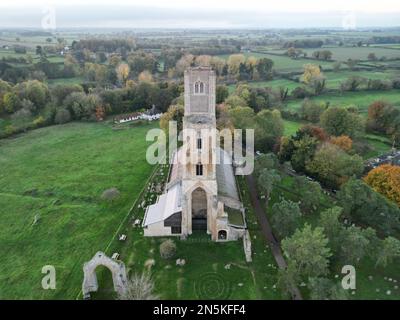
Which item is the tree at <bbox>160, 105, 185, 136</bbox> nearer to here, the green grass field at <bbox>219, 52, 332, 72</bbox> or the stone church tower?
the stone church tower

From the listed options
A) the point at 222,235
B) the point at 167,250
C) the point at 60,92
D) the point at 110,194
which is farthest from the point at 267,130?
the point at 60,92

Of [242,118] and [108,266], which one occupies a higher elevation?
[242,118]

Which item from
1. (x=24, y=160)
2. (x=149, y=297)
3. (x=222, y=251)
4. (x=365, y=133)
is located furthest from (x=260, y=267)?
(x=365, y=133)

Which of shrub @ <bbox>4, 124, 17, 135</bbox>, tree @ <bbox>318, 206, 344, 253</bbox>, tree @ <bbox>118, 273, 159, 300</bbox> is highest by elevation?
shrub @ <bbox>4, 124, 17, 135</bbox>

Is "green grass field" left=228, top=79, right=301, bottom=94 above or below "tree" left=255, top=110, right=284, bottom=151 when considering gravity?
above

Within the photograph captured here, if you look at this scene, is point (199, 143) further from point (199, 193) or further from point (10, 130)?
point (10, 130)

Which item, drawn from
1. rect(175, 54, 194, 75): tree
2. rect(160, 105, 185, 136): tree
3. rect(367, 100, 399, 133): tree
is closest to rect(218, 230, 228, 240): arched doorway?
rect(160, 105, 185, 136): tree

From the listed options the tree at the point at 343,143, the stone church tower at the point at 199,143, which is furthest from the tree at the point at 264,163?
the stone church tower at the point at 199,143
